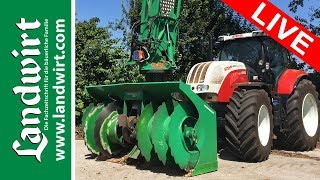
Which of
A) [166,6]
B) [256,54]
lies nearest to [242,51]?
→ [256,54]

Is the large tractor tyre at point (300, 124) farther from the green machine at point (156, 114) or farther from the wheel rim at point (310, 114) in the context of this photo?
the green machine at point (156, 114)

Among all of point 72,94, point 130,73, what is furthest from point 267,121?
point 130,73

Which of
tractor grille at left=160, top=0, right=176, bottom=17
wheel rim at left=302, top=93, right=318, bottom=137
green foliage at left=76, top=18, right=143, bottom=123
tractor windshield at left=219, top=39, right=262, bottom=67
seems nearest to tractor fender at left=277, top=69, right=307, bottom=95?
wheel rim at left=302, top=93, right=318, bottom=137

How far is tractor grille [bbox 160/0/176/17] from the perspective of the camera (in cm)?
800

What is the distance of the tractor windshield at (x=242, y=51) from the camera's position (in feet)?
26.6

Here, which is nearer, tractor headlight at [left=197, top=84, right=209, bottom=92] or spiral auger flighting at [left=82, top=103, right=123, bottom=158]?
spiral auger flighting at [left=82, top=103, right=123, bottom=158]

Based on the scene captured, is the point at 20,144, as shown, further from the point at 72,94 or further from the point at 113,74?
the point at 113,74

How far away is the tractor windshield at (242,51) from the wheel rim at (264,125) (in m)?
1.20

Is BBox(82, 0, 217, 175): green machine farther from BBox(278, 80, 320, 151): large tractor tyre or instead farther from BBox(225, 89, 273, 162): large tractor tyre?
BBox(278, 80, 320, 151): large tractor tyre

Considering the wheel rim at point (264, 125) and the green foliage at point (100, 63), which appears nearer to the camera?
the wheel rim at point (264, 125)

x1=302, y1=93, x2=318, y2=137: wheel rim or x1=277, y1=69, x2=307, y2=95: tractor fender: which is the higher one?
x1=277, y1=69, x2=307, y2=95: tractor fender

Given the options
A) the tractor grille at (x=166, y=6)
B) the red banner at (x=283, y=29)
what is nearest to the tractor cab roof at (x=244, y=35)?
the tractor grille at (x=166, y=6)

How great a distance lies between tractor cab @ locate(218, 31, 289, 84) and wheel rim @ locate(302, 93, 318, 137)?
818mm

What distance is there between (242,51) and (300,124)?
1.63 metres
